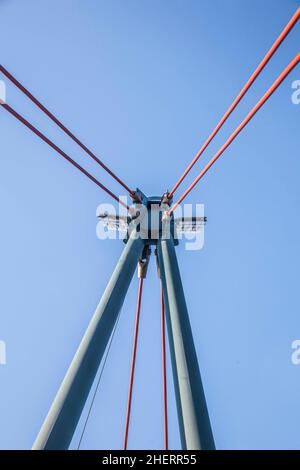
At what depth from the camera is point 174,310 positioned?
7.81 m

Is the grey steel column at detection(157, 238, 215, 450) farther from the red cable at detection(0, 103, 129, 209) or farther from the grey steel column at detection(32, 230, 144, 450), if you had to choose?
the red cable at detection(0, 103, 129, 209)

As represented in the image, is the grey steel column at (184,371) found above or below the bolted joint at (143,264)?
below

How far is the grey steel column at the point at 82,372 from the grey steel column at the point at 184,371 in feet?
3.54

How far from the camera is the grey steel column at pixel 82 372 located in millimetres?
5246

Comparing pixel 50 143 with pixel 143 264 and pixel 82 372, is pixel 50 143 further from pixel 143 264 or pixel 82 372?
pixel 143 264

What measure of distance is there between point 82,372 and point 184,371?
1887 millimetres

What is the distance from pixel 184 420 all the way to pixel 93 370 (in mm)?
1743

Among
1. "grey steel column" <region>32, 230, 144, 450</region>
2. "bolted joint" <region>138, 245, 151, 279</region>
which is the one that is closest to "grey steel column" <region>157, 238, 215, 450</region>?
"grey steel column" <region>32, 230, 144, 450</region>

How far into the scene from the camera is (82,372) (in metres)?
6.09

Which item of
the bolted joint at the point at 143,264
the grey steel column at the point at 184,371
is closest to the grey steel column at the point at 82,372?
the grey steel column at the point at 184,371

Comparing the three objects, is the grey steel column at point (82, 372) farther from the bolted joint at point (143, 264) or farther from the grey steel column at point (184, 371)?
the bolted joint at point (143, 264)

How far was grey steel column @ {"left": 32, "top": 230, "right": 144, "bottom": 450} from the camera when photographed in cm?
525
